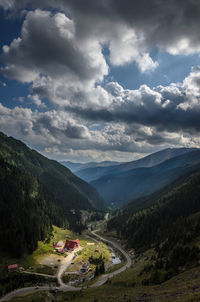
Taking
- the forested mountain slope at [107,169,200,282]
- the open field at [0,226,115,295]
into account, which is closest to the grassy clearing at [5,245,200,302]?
the forested mountain slope at [107,169,200,282]

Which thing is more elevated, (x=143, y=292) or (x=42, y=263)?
(x=143, y=292)

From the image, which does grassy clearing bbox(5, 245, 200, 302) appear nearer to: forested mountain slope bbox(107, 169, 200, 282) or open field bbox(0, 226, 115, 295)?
forested mountain slope bbox(107, 169, 200, 282)

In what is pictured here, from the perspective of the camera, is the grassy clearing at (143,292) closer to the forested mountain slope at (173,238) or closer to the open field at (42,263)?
the forested mountain slope at (173,238)

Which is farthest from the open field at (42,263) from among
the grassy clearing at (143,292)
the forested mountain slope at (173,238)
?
the forested mountain slope at (173,238)

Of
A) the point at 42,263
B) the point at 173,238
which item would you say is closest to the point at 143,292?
the point at 173,238

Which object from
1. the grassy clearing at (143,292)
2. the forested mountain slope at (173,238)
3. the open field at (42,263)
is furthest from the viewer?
the open field at (42,263)

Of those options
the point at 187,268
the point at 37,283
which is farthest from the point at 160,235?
the point at 37,283

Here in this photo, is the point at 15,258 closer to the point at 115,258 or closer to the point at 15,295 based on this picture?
the point at 15,295

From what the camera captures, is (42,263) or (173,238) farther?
(42,263)

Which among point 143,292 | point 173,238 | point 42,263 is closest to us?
point 143,292

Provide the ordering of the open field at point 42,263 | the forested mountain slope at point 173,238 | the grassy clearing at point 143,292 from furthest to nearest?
the open field at point 42,263 < the forested mountain slope at point 173,238 < the grassy clearing at point 143,292

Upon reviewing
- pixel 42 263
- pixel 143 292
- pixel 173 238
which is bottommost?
pixel 42 263

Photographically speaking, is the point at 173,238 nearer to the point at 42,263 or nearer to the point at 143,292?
the point at 143,292

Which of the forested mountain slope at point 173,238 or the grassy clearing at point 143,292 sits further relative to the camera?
the forested mountain slope at point 173,238
